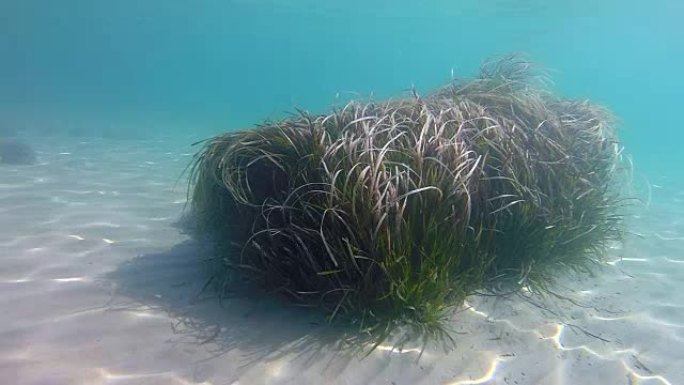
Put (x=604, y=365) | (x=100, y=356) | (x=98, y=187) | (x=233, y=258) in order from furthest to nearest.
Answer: (x=98, y=187), (x=233, y=258), (x=604, y=365), (x=100, y=356)

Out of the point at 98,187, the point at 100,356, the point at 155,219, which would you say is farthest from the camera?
the point at 98,187

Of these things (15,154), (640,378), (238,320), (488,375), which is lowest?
(15,154)

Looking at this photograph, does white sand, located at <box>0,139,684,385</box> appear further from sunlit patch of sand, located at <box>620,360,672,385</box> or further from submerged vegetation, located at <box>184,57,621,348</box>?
submerged vegetation, located at <box>184,57,621,348</box>

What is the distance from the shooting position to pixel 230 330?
3666 mm

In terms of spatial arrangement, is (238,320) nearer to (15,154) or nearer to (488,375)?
(488,375)

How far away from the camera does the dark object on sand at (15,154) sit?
11414 millimetres

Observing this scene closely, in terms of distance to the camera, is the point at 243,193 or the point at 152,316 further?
the point at 243,193

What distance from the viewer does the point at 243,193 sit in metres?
4.37

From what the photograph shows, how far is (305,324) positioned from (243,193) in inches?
51.9

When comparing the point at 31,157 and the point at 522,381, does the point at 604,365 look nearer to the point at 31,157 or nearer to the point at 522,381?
the point at 522,381

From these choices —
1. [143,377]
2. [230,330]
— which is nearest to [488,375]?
[230,330]

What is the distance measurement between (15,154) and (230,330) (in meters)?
10.9

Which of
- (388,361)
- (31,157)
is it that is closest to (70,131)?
(31,157)

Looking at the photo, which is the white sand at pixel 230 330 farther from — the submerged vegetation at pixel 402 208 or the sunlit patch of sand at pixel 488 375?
the submerged vegetation at pixel 402 208
